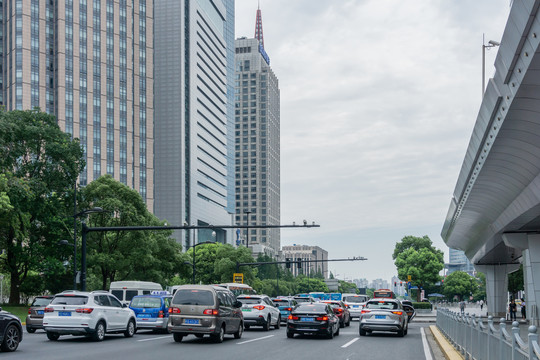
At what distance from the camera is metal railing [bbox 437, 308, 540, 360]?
764 cm

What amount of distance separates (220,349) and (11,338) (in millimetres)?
5713

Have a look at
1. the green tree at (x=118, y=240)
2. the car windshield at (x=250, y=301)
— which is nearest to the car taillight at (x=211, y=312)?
the car windshield at (x=250, y=301)

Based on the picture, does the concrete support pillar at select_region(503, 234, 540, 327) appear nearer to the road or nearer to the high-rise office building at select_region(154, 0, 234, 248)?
the road

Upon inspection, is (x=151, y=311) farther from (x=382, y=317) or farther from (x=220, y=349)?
(x=382, y=317)

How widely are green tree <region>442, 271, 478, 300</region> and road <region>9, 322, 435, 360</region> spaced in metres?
166

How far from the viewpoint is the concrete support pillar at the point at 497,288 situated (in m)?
64.6

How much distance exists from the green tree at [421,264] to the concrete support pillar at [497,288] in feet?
134

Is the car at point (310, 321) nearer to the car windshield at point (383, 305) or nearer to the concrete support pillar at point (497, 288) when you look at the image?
the car windshield at point (383, 305)

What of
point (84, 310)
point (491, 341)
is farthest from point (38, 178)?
point (491, 341)

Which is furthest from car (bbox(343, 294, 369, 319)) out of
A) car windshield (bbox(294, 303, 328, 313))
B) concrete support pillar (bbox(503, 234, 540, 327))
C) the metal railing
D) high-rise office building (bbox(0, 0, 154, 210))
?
high-rise office building (bbox(0, 0, 154, 210))

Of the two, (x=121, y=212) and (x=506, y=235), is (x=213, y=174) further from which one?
(x=506, y=235)

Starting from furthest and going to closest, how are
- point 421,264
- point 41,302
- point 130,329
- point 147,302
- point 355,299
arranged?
point 421,264 < point 355,299 < point 41,302 < point 147,302 < point 130,329

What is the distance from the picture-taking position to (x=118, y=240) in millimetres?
58906

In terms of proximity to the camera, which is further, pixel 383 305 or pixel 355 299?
pixel 355 299
